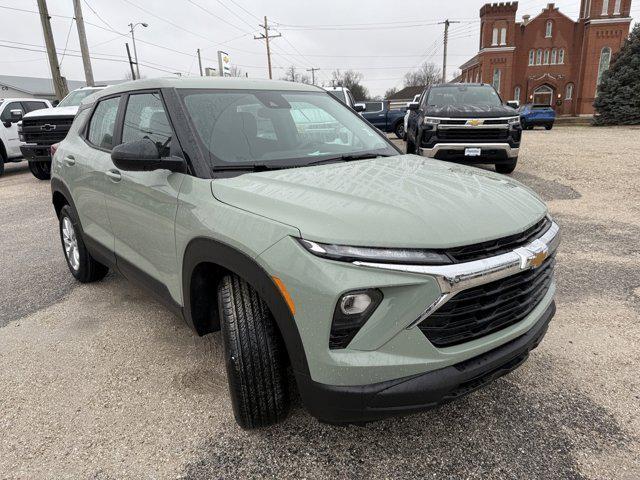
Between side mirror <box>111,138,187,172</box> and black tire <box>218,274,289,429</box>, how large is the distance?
0.72 m

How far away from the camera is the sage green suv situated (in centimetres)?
175

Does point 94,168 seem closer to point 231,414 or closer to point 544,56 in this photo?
point 231,414

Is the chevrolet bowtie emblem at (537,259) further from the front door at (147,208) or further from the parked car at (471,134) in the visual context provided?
the parked car at (471,134)

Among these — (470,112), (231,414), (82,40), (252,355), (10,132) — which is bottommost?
(231,414)

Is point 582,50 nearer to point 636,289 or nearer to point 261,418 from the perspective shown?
point 636,289

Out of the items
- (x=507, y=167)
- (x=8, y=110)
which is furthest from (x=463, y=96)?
(x=8, y=110)

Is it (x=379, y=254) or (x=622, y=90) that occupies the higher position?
(x=622, y=90)

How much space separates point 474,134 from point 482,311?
7.25m

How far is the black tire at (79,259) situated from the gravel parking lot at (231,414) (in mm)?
203

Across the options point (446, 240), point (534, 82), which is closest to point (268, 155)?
point (446, 240)

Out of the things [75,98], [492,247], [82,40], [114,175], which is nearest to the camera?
[492,247]

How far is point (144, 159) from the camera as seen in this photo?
2.39m

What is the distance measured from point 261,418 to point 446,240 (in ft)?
4.02

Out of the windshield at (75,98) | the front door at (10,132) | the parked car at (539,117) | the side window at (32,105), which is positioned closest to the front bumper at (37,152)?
the windshield at (75,98)
